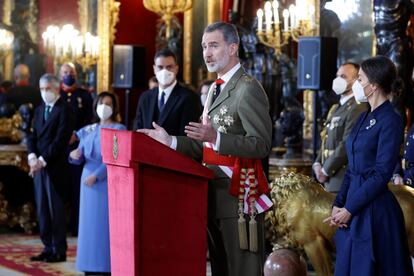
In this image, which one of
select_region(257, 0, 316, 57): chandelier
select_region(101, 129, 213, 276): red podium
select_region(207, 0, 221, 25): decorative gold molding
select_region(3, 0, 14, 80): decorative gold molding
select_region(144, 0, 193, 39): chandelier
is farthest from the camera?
select_region(3, 0, 14, 80): decorative gold molding

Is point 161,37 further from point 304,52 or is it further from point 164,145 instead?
point 164,145

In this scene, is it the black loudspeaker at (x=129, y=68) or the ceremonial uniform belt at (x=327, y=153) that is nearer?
the ceremonial uniform belt at (x=327, y=153)

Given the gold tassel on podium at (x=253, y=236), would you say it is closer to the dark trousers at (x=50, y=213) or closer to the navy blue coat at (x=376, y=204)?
the navy blue coat at (x=376, y=204)

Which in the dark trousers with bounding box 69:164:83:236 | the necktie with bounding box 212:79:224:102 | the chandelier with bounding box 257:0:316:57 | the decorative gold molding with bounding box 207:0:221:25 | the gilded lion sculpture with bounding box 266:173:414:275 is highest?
the decorative gold molding with bounding box 207:0:221:25

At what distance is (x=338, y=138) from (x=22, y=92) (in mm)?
5292

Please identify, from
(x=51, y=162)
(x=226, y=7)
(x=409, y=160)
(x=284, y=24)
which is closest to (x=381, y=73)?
(x=409, y=160)

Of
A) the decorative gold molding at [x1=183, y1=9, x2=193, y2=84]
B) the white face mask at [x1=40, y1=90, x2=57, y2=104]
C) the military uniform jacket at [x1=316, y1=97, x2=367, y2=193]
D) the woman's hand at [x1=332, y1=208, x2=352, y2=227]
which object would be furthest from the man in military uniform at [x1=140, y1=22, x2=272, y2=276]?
the decorative gold molding at [x1=183, y1=9, x2=193, y2=84]

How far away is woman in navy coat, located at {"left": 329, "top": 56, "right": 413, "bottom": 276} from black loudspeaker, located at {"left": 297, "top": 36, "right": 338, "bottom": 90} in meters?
3.35

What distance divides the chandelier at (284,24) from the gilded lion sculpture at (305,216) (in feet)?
11.2

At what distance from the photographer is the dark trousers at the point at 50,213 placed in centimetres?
741

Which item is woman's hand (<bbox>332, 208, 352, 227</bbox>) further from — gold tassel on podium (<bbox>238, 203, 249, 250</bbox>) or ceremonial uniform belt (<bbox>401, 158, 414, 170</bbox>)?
ceremonial uniform belt (<bbox>401, 158, 414, 170</bbox>)

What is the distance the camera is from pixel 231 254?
161 inches

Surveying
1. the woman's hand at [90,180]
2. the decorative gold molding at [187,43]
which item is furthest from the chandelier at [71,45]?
the woman's hand at [90,180]

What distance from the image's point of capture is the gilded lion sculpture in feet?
17.4
